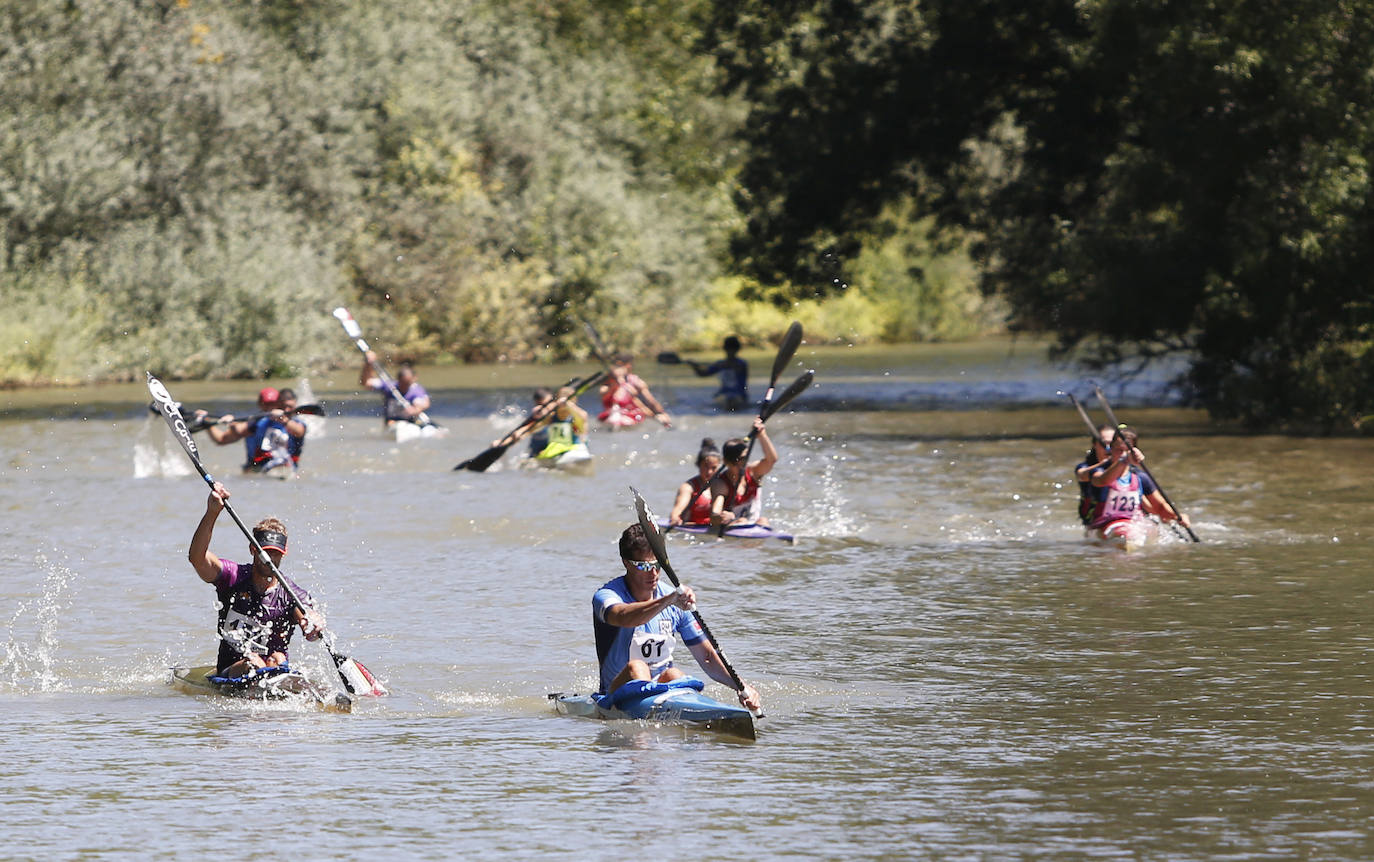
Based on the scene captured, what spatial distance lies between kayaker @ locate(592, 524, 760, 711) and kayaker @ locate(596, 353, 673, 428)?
22101mm

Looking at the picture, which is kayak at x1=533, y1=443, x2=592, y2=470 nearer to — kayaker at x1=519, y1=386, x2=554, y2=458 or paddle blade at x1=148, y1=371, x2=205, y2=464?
kayaker at x1=519, y1=386, x2=554, y2=458

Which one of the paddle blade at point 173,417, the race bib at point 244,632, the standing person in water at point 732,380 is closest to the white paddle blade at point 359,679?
the race bib at point 244,632

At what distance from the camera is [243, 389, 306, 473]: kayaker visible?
83.5 feet

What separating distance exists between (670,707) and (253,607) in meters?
2.97

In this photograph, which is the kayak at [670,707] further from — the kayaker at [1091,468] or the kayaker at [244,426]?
the kayaker at [244,426]

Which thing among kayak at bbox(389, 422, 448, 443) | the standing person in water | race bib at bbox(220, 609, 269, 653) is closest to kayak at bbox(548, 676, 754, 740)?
race bib at bbox(220, 609, 269, 653)

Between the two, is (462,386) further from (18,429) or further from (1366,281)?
(1366,281)

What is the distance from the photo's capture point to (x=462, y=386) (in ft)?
158

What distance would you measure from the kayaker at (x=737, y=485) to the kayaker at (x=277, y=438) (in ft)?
24.0

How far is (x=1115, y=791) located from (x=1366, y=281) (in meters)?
22.9

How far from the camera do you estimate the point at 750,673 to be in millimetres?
13125

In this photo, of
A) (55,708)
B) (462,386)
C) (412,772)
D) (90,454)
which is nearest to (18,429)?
(90,454)

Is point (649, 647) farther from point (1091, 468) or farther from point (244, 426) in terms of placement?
point (244, 426)

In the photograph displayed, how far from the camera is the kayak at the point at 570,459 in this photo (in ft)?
90.5
